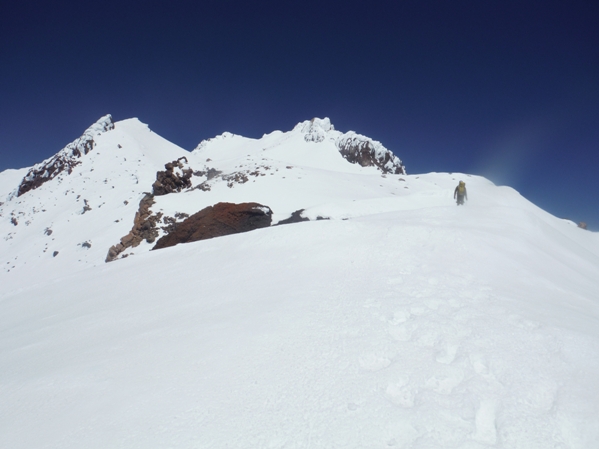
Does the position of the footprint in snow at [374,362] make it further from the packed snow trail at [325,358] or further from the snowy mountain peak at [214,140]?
the snowy mountain peak at [214,140]

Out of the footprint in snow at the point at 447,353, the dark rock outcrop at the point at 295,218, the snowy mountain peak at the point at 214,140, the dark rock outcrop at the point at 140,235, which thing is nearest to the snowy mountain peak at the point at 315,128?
the snowy mountain peak at the point at 214,140

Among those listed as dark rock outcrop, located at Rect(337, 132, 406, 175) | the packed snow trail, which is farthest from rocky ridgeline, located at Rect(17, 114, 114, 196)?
the packed snow trail

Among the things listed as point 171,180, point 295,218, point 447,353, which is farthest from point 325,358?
point 171,180

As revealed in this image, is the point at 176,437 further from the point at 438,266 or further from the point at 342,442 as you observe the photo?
the point at 438,266

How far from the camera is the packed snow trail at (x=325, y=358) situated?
2.62 metres

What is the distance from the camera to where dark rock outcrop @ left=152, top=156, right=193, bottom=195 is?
27.5 m

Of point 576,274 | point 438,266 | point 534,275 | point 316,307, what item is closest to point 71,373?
point 316,307

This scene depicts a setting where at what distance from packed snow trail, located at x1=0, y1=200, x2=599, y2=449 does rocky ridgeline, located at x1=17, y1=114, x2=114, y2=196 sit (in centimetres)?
4755

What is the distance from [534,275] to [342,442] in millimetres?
5694

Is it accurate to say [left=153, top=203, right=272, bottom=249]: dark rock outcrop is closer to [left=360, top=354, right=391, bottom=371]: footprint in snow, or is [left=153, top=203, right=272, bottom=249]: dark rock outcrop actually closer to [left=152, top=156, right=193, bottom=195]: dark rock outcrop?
[left=360, top=354, right=391, bottom=371]: footprint in snow

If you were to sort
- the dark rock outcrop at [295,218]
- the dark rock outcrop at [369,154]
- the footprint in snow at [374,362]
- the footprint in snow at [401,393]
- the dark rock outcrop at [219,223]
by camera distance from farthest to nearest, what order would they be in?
the dark rock outcrop at [369,154], the dark rock outcrop at [295,218], the dark rock outcrop at [219,223], the footprint in snow at [374,362], the footprint in snow at [401,393]

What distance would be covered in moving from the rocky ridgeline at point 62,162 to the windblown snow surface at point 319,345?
44292 mm

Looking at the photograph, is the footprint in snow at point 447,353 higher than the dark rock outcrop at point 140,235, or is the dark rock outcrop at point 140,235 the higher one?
the dark rock outcrop at point 140,235

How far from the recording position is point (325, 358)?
3.51 meters
